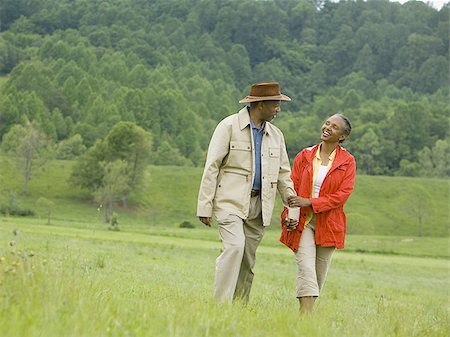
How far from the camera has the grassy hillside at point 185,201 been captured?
9106 cm

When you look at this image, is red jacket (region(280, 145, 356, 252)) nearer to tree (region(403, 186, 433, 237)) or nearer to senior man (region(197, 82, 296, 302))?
senior man (region(197, 82, 296, 302))

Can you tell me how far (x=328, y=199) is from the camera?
920 centimetres

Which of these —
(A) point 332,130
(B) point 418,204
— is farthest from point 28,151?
(A) point 332,130

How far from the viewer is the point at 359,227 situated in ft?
279

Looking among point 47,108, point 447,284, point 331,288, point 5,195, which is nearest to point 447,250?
point 447,284

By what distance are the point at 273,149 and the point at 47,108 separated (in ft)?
544

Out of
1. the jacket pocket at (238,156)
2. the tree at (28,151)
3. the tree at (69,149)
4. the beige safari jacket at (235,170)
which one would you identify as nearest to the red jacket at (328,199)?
the beige safari jacket at (235,170)

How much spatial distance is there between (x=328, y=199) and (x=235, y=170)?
3.48 ft

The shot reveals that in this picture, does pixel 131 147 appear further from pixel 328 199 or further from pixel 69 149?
pixel 328 199

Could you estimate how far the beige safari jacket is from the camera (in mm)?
8875

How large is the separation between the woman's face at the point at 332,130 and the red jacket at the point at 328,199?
0.17 m

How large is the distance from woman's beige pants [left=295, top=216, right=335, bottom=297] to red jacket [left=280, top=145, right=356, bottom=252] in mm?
81

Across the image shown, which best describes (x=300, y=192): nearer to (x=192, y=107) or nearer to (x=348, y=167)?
(x=348, y=167)

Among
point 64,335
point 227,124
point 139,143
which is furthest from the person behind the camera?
point 139,143
